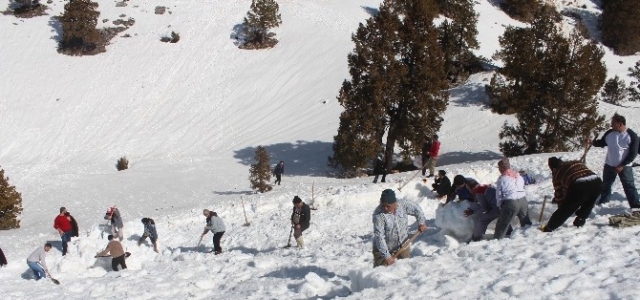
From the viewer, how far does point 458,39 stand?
36469 mm

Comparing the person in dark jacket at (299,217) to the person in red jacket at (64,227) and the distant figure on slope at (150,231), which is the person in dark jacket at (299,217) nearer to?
the distant figure on slope at (150,231)

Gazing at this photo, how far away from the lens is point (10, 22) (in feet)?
168

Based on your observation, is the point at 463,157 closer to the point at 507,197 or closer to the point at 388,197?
the point at 507,197

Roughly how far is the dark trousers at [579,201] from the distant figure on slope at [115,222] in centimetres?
1203

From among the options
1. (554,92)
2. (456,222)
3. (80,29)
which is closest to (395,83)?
(554,92)

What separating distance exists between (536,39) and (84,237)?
22.5 meters

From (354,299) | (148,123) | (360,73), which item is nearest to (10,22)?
(148,123)

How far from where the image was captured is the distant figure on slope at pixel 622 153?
970 cm

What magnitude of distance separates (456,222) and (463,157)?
62.2 ft

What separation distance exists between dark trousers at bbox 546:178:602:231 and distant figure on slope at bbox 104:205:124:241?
12.0 m

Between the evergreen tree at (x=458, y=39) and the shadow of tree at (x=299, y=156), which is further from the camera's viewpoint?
the evergreen tree at (x=458, y=39)

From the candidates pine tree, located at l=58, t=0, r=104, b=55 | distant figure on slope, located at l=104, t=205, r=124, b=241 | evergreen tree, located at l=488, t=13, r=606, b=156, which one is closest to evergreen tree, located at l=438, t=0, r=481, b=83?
evergreen tree, located at l=488, t=13, r=606, b=156

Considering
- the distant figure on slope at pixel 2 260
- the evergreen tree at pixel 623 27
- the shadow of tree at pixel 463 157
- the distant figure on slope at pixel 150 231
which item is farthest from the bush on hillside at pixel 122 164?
the evergreen tree at pixel 623 27

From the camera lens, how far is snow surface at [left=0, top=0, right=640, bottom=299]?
801 centimetres
